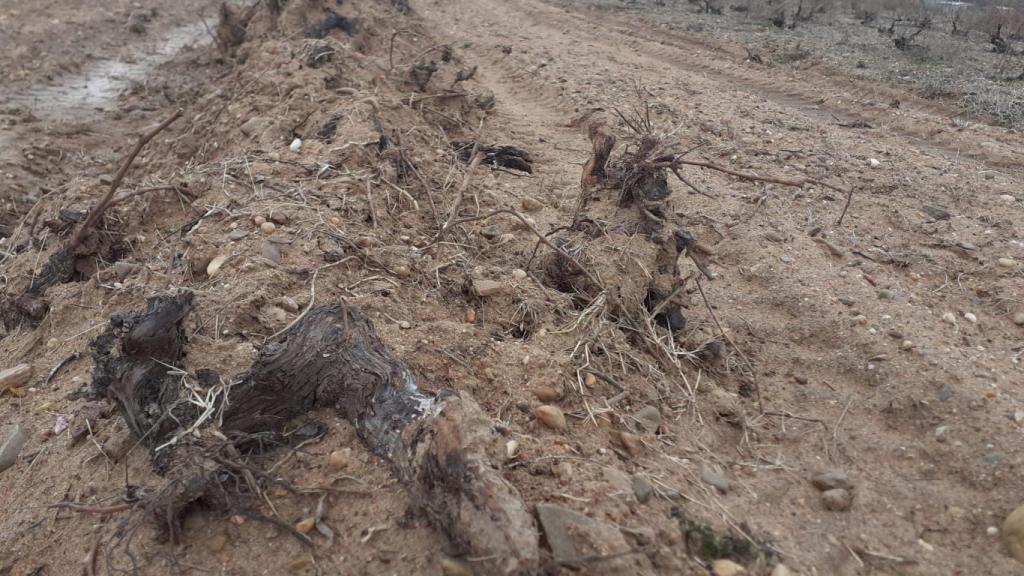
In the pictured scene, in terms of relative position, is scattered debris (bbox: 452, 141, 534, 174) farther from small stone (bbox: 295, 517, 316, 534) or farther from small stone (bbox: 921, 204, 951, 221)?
small stone (bbox: 295, 517, 316, 534)

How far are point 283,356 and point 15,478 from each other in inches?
38.2

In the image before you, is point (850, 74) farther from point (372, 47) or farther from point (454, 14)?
point (454, 14)

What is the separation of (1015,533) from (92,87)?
9066 millimetres

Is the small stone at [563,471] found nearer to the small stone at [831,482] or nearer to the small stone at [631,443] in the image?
the small stone at [631,443]

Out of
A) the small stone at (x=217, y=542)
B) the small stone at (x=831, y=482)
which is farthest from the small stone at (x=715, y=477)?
the small stone at (x=217, y=542)

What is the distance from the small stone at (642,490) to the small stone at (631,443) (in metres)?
0.19

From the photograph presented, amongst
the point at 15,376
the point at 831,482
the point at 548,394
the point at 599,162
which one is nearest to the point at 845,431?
the point at 831,482

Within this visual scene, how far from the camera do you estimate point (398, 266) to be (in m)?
2.87

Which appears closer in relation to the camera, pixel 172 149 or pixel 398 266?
pixel 398 266

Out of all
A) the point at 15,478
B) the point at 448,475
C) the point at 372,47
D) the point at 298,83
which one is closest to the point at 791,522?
the point at 448,475

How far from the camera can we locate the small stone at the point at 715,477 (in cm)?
207

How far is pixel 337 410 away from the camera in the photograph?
6.76ft

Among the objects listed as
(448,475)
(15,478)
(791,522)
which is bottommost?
(15,478)

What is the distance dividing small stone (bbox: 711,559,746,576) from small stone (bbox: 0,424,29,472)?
7.24 ft
